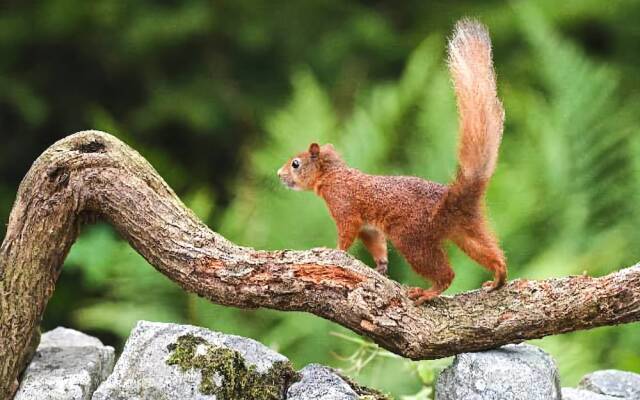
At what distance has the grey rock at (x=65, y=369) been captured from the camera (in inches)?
90.4

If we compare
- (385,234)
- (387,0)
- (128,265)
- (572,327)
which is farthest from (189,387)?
(387,0)

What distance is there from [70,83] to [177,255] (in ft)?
14.8

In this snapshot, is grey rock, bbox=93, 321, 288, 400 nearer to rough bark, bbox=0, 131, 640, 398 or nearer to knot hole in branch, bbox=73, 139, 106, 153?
rough bark, bbox=0, 131, 640, 398

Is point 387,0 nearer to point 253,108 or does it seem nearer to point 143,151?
point 253,108

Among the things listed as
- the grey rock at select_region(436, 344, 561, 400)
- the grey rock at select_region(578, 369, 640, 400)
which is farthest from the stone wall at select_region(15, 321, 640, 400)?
the grey rock at select_region(578, 369, 640, 400)

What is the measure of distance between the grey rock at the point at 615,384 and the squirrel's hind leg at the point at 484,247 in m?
0.59

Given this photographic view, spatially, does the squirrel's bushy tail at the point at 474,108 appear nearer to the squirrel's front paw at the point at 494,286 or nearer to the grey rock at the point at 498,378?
the squirrel's front paw at the point at 494,286

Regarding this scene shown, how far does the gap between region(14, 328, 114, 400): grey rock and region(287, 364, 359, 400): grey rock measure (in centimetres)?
51

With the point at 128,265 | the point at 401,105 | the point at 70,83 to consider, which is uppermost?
the point at 70,83

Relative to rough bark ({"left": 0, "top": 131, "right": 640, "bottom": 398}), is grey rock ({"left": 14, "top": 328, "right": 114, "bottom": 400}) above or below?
below

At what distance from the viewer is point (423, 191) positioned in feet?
7.19

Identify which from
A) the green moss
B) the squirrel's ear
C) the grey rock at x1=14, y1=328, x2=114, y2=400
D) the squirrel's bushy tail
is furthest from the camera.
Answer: the squirrel's ear

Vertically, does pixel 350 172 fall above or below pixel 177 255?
above

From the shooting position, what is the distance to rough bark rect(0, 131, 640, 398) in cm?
208
